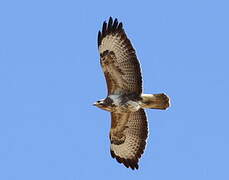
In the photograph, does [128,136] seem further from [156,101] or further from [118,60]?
[118,60]

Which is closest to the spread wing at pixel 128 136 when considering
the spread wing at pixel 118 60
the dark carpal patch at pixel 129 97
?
the dark carpal patch at pixel 129 97

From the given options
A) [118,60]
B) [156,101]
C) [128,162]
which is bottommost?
[128,162]

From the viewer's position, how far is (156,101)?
15.8 meters

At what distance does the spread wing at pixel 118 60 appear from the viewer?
52.8 feet

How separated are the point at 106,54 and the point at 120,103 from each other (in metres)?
1.06

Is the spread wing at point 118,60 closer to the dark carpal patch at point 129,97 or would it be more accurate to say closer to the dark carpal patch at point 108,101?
the dark carpal patch at point 129,97

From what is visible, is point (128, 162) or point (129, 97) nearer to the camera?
point (129, 97)

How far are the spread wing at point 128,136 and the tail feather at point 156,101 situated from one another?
0.81 meters

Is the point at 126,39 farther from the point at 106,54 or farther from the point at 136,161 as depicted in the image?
the point at 136,161

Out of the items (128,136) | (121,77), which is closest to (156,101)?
(121,77)

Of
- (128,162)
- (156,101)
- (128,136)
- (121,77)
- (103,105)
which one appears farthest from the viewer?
(128,162)

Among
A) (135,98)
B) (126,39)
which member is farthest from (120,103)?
(126,39)

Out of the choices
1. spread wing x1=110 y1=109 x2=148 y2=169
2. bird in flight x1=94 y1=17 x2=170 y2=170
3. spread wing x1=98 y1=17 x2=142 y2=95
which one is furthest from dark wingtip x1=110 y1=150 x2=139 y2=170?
spread wing x1=98 y1=17 x2=142 y2=95

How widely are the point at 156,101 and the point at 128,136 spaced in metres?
1.79
